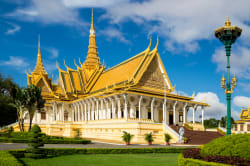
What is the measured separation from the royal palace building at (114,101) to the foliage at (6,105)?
4407mm

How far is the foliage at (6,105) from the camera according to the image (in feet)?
142

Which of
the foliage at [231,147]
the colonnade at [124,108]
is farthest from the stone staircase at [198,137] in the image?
the foliage at [231,147]

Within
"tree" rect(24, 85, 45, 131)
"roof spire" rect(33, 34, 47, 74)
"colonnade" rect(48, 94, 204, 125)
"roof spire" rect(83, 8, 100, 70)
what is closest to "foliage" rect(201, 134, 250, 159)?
"colonnade" rect(48, 94, 204, 125)

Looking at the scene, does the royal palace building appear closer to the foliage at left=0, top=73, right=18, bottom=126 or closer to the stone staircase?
the stone staircase

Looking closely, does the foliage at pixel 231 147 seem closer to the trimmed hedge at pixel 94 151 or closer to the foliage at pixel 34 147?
the trimmed hedge at pixel 94 151

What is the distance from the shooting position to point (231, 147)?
7.60 meters

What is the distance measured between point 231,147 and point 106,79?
34.0m

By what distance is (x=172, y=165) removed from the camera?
10305mm

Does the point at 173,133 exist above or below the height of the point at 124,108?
below

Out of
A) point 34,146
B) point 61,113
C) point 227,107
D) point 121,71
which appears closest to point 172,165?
point 227,107

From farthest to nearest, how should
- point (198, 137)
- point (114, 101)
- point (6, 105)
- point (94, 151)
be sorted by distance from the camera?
point (6, 105)
point (114, 101)
point (198, 137)
point (94, 151)

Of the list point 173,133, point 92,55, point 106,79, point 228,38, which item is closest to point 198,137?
point 173,133

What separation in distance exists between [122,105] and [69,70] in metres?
16.9

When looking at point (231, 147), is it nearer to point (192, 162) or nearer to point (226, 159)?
point (226, 159)
